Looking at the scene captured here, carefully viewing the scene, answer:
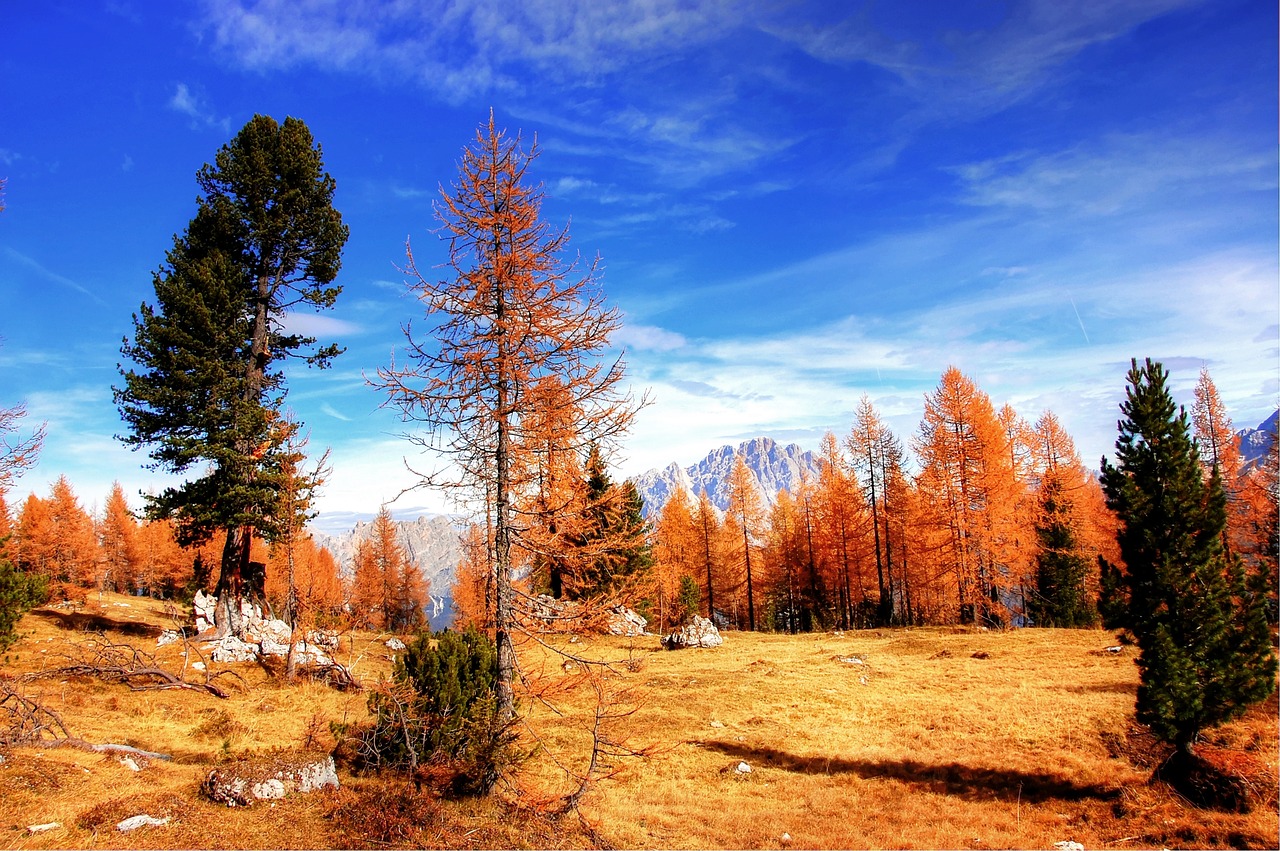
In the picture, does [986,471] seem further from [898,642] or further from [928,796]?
[928,796]

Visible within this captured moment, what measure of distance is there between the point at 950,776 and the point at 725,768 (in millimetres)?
5385

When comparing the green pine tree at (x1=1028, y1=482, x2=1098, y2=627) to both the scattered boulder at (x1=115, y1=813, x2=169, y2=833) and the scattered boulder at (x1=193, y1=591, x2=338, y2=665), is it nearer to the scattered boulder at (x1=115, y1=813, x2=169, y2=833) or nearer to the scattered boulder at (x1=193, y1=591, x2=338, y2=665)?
the scattered boulder at (x1=193, y1=591, x2=338, y2=665)

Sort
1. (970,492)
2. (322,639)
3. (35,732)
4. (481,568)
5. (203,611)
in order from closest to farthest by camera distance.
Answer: (481,568) → (35,732) → (322,639) → (203,611) → (970,492)

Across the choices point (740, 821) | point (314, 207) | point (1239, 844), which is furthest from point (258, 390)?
point (1239, 844)

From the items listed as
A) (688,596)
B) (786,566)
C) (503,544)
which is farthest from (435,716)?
(786,566)

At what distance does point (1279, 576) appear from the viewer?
557 inches

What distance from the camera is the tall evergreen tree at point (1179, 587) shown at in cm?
1170

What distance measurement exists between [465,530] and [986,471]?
3164 centimetres

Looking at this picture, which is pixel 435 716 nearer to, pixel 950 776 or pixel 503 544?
pixel 503 544

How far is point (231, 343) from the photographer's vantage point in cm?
2262

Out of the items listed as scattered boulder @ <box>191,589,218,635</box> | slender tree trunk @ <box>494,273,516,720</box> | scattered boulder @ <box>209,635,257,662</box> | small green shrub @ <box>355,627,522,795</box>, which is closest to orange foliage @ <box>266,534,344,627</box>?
scattered boulder @ <box>209,635,257,662</box>

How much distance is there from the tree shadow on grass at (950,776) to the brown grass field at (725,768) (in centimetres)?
6

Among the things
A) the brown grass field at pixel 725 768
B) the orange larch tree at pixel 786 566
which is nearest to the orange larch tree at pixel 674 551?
the orange larch tree at pixel 786 566

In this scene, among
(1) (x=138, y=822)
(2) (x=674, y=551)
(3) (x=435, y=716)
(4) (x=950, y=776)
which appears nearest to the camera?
(1) (x=138, y=822)
